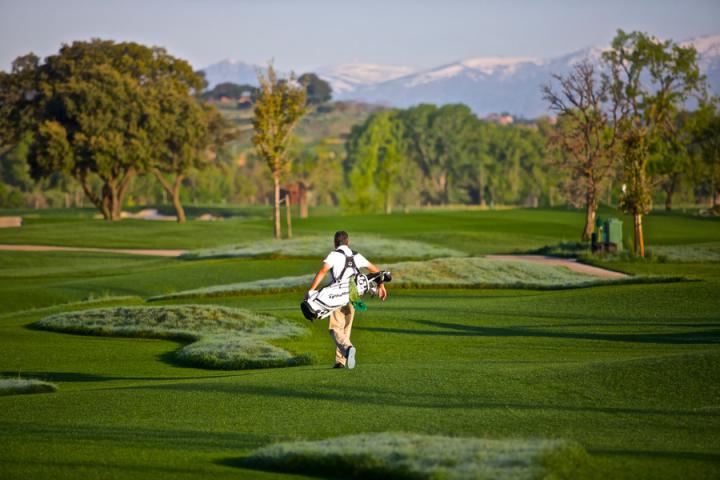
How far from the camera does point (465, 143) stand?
6555 inches

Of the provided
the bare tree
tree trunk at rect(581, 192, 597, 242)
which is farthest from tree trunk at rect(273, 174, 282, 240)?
tree trunk at rect(581, 192, 597, 242)

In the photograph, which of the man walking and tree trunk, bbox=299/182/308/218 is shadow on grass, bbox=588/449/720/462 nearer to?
the man walking

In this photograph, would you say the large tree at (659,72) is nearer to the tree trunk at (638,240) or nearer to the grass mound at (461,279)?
the tree trunk at (638,240)

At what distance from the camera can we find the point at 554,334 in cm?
2325

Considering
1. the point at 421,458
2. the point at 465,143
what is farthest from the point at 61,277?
the point at 465,143

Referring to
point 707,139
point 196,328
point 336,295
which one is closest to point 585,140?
point 196,328

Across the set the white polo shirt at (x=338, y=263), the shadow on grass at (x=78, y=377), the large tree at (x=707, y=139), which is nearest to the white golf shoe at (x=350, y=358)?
the white polo shirt at (x=338, y=263)

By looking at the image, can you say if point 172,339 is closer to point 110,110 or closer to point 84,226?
point 84,226

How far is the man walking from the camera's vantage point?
1672 centimetres

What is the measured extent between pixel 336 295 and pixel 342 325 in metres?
0.97

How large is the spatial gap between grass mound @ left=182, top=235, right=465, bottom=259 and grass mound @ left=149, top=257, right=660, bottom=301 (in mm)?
9608

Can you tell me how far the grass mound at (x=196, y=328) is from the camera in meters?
21.4

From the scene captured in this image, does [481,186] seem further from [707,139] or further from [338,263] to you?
[338,263]

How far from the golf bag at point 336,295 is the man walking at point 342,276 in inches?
4.1
